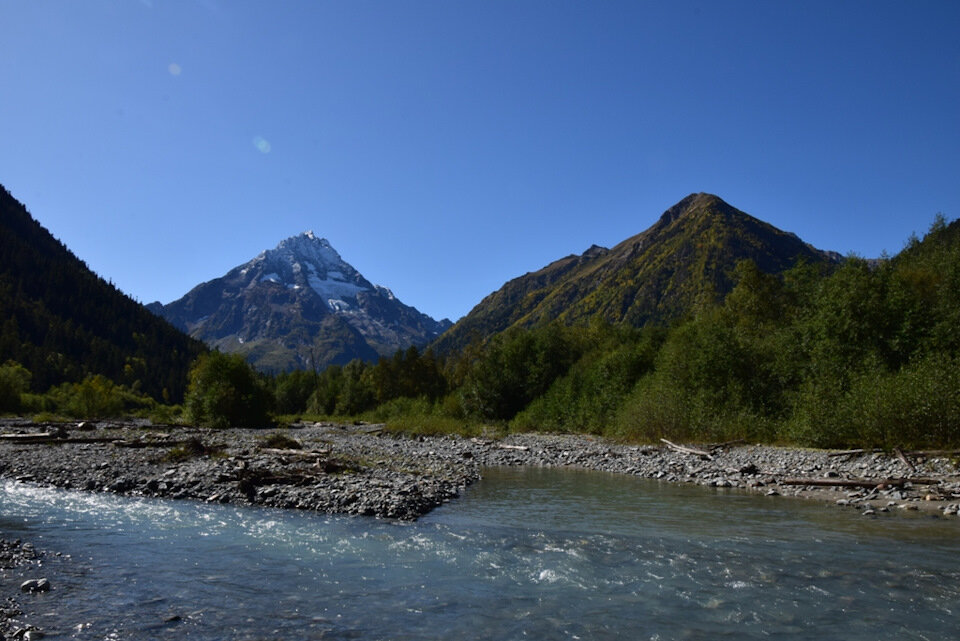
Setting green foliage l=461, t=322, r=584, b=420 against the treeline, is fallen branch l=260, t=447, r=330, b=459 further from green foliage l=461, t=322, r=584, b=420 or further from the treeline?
green foliage l=461, t=322, r=584, b=420

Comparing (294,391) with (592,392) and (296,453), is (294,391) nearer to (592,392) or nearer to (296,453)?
(592,392)

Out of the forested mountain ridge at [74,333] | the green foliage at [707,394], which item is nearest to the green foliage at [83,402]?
the forested mountain ridge at [74,333]

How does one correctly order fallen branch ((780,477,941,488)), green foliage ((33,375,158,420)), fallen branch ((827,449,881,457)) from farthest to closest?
green foliage ((33,375,158,420)) → fallen branch ((827,449,881,457)) → fallen branch ((780,477,941,488))

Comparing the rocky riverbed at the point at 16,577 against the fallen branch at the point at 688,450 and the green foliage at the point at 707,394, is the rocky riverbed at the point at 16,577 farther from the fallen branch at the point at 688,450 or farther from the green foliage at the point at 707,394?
the green foliage at the point at 707,394

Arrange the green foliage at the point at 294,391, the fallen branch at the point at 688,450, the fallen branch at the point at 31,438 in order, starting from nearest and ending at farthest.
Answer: the fallen branch at the point at 688,450
the fallen branch at the point at 31,438
the green foliage at the point at 294,391

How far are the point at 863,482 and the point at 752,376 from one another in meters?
21.1

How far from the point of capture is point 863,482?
1981cm

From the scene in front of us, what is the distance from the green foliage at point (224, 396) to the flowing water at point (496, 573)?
148ft

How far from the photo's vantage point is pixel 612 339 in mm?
70500

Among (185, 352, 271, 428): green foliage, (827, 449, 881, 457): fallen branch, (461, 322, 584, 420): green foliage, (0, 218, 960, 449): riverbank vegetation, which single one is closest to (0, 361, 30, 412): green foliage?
(0, 218, 960, 449): riverbank vegetation

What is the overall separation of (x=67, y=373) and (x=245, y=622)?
158 metres

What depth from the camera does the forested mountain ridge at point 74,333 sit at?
13350 centimetres

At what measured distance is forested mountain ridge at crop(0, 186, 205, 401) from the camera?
438 feet

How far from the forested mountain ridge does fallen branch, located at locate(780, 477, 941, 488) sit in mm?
151605
